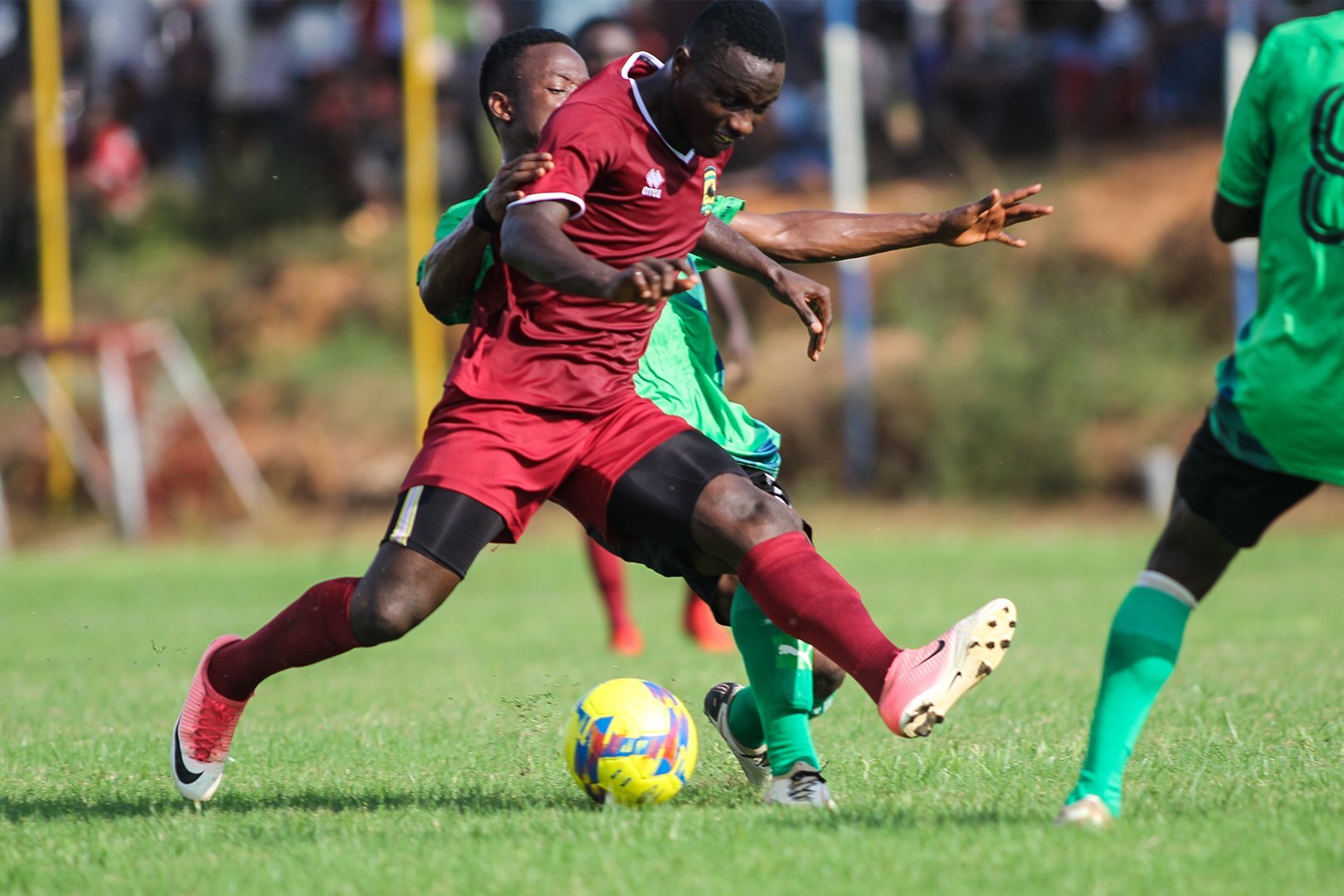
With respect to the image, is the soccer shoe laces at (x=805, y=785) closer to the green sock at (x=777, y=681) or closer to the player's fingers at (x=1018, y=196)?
the green sock at (x=777, y=681)

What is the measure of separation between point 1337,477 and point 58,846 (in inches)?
133

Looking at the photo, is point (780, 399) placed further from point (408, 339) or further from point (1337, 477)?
point (1337, 477)

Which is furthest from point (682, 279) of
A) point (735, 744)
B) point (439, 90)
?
point (439, 90)

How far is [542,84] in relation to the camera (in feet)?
18.1

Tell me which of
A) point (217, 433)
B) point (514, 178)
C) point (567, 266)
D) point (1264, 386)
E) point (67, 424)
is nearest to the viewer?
point (1264, 386)

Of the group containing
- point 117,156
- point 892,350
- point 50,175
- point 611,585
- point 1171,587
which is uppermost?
point 1171,587

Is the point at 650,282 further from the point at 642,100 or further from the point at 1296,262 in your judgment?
the point at 1296,262

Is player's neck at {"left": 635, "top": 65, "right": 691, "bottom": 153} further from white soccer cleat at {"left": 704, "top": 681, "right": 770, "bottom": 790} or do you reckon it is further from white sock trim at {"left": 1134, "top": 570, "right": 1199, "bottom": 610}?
white soccer cleat at {"left": 704, "top": 681, "right": 770, "bottom": 790}

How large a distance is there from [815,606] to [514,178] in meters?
1.44

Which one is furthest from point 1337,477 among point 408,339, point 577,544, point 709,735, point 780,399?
point 408,339

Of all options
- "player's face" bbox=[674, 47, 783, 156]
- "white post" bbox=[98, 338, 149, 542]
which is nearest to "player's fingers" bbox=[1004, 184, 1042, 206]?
"player's face" bbox=[674, 47, 783, 156]

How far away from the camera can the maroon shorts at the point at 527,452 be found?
469cm

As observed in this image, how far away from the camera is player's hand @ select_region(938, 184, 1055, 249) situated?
17.1 feet

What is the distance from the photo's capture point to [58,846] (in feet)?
14.4
